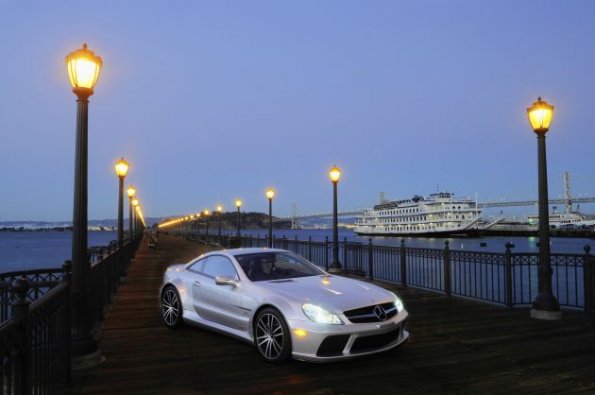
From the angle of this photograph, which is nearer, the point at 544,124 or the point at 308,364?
the point at 308,364

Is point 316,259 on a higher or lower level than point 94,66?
lower

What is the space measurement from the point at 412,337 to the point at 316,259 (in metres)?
15.0

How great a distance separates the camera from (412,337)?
315 inches

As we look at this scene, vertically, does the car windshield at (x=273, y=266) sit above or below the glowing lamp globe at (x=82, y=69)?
below

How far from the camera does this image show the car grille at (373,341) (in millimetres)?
6219

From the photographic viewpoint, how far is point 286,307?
Result: 644 centimetres

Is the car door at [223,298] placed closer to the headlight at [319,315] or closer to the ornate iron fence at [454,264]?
the headlight at [319,315]

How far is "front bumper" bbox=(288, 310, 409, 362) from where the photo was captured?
6.07m

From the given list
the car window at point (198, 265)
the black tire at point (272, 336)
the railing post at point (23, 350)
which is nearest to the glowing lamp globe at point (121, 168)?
the car window at point (198, 265)

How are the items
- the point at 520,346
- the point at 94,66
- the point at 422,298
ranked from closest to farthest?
the point at 94,66 → the point at 520,346 → the point at 422,298

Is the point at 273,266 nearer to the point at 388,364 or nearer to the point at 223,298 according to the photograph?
the point at 223,298

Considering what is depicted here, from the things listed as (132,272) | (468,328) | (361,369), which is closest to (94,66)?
(361,369)

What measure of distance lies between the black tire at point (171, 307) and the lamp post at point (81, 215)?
202 cm

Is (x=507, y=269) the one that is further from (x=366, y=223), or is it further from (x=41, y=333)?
(x=366, y=223)
